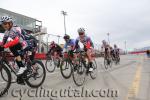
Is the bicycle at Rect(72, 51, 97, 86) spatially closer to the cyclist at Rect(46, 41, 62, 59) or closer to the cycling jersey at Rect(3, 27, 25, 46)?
the cycling jersey at Rect(3, 27, 25, 46)

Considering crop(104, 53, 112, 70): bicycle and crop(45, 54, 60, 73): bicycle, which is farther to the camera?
crop(104, 53, 112, 70): bicycle

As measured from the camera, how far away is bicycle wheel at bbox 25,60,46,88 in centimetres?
809

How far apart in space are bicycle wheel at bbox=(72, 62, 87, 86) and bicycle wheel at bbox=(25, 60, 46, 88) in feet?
3.41

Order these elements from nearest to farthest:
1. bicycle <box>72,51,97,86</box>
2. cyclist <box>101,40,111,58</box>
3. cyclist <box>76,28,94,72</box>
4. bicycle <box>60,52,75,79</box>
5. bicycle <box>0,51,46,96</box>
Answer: bicycle <box>0,51,46,96</box>, bicycle <box>72,51,97,86</box>, bicycle <box>60,52,75,79</box>, cyclist <box>76,28,94,72</box>, cyclist <box>101,40,111,58</box>

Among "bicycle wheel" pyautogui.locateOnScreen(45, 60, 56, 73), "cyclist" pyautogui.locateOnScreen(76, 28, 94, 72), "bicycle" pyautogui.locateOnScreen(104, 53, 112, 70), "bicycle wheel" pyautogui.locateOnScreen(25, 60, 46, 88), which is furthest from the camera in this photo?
"bicycle" pyautogui.locateOnScreen(104, 53, 112, 70)

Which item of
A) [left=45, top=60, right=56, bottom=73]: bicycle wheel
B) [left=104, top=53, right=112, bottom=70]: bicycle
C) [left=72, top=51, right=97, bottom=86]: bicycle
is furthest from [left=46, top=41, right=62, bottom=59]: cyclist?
[left=72, top=51, right=97, bottom=86]: bicycle

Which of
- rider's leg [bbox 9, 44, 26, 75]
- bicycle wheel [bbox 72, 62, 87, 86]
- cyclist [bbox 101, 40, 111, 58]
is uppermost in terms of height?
cyclist [bbox 101, 40, 111, 58]

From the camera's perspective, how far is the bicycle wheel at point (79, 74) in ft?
29.5

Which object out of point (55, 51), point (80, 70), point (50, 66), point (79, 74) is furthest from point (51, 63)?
point (79, 74)

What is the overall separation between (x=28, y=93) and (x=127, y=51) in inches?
3255

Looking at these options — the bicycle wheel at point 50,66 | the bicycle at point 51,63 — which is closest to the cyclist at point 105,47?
the bicycle at point 51,63

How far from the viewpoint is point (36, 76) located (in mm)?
8578

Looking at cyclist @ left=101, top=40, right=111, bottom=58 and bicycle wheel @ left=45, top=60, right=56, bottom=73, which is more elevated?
cyclist @ left=101, top=40, right=111, bottom=58

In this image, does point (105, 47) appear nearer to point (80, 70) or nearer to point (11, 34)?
point (80, 70)
